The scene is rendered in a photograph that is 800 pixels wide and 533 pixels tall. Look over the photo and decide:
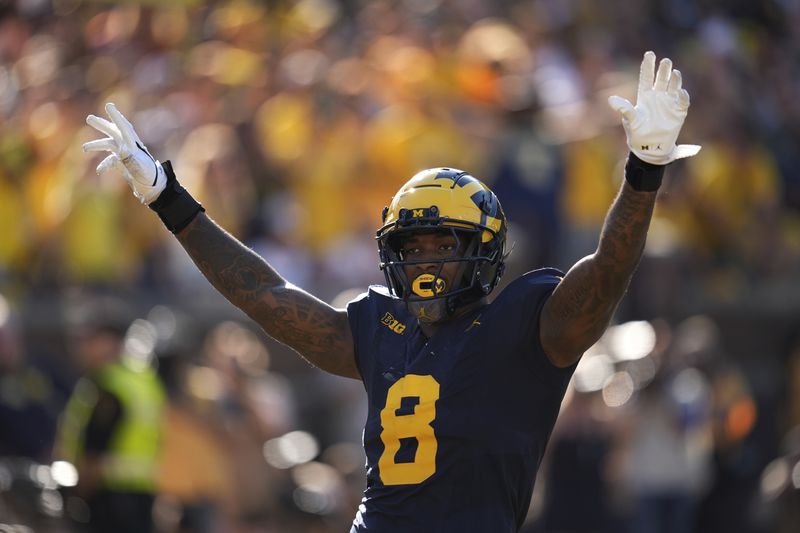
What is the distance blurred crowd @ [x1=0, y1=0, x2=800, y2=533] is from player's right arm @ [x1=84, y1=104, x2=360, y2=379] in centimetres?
335

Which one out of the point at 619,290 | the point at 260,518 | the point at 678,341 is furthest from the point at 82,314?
the point at 619,290

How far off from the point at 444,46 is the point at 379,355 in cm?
898

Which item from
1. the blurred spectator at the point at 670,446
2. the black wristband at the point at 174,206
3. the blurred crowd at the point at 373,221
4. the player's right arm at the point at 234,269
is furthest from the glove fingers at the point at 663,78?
the blurred spectator at the point at 670,446

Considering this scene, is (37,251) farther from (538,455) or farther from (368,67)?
(538,455)

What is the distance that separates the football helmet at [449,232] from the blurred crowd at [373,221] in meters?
4.10

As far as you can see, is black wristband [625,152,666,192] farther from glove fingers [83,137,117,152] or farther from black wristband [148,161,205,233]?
glove fingers [83,137,117,152]

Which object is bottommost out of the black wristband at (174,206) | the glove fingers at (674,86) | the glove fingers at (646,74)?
the glove fingers at (674,86)

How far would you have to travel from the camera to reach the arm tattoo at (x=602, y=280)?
4.68 meters

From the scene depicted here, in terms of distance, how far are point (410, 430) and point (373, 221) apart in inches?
289

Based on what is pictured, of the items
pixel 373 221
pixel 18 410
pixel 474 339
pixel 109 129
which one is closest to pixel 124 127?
pixel 109 129

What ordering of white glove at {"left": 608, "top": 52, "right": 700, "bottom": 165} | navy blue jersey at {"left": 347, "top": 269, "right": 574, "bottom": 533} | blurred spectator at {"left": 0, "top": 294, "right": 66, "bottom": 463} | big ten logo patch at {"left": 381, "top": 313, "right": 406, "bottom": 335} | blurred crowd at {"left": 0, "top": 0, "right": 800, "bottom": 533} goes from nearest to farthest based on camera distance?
1. white glove at {"left": 608, "top": 52, "right": 700, "bottom": 165}
2. navy blue jersey at {"left": 347, "top": 269, "right": 574, "bottom": 533}
3. big ten logo patch at {"left": 381, "top": 313, "right": 406, "bottom": 335}
4. blurred spectator at {"left": 0, "top": 294, "right": 66, "bottom": 463}
5. blurred crowd at {"left": 0, "top": 0, "right": 800, "bottom": 533}

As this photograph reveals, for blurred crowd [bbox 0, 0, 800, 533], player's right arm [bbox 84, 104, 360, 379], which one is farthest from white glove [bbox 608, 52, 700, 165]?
blurred crowd [bbox 0, 0, 800, 533]

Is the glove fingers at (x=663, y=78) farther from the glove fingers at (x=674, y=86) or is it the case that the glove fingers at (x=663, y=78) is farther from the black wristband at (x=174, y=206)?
the black wristband at (x=174, y=206)

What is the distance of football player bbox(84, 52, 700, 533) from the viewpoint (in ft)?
15.5
